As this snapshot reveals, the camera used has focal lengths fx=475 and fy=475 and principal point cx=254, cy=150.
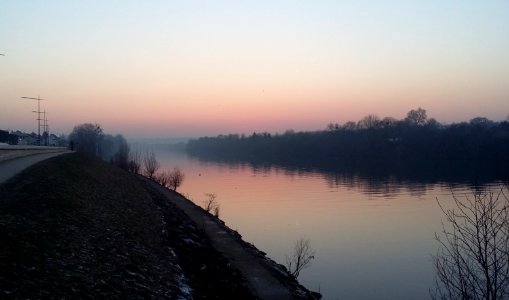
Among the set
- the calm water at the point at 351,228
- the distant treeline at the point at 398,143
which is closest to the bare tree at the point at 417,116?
the distant treeline at the point at 398,143

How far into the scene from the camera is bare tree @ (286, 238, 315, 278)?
57.5 ft

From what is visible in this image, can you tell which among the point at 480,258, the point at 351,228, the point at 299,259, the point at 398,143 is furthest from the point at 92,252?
the point at 398,143

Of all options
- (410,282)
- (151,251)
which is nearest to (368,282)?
(410,282)

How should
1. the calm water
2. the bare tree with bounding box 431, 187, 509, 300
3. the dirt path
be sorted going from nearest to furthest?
1. the bare tree with bounding box 431, 187, 509, 300
2. the dirt path
3. the calm water

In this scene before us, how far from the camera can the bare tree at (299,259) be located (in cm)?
1752

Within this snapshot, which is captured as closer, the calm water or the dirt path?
the dirt path

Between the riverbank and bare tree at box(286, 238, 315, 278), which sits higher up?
the riverbank

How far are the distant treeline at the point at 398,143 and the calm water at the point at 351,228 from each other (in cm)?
2396

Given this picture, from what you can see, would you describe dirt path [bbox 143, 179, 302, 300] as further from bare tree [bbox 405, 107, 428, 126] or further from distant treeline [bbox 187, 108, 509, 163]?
bare tree [bbox 405, 107, 428, 126]

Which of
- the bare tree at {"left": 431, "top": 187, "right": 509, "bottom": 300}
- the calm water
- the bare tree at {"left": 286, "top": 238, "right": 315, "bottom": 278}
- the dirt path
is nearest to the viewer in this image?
the bare tree at {"left": 431, "top": 187, "right": 509, "bottom": 300}

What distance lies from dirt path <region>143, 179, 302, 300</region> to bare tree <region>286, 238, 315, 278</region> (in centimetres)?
184

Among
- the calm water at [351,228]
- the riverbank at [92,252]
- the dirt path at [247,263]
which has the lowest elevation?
the calm water at [351,228]

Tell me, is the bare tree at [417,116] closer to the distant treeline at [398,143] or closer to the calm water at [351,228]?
the distant treeline at [398,143]

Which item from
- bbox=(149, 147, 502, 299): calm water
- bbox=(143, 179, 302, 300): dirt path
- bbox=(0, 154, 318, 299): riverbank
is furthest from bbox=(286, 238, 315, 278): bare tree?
bbox=(0, 154, 318, 299): riverbank
